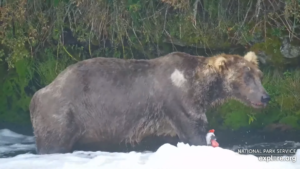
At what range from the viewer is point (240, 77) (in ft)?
23.1

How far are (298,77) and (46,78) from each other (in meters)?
3.35

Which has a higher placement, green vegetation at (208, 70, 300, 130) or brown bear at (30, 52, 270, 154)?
brown bear at (30, 52, 270, 154)

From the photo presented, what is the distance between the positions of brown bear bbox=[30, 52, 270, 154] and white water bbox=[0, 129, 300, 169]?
0.33m

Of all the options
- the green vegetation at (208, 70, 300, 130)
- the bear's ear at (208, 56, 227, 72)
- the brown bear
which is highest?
the bear's ear at (208, 56, 227, 72)

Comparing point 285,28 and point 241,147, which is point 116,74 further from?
point 285,28

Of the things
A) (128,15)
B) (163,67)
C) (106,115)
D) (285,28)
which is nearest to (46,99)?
(106,115)

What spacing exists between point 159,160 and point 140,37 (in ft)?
9.18

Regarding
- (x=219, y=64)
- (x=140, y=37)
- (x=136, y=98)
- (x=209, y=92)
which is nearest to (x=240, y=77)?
(x=219, y=64)

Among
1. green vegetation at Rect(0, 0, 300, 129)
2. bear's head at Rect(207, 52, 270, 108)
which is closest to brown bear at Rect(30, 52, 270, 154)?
bear's head at Rect(207, 52, 270, 108)

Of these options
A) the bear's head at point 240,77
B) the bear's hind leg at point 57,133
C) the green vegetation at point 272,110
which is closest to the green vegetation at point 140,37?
the green vegetation at point 272,110

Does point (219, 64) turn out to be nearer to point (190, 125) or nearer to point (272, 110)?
point (190, 125)

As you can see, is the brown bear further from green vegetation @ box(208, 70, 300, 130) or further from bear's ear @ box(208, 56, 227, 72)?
green vegetation @ box(208, 70, 300, 130)

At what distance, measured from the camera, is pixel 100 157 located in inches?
255

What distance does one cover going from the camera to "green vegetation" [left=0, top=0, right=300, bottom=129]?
8.18 metres
